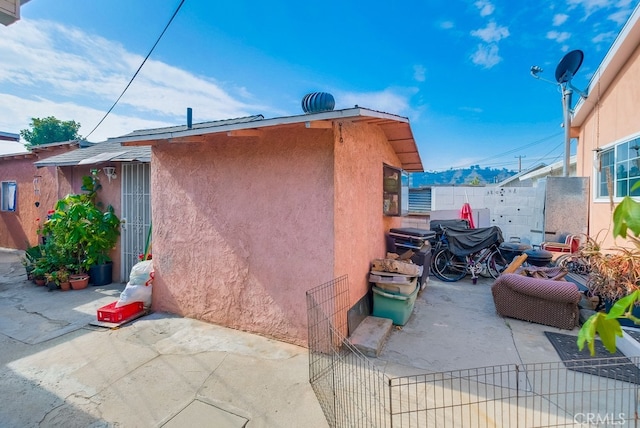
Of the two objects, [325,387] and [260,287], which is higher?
[260,287]

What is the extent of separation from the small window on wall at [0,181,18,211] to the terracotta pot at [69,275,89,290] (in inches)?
269

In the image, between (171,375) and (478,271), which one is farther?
(478,271)

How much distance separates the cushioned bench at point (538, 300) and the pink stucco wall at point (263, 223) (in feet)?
7.16

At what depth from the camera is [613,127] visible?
6.48 metres

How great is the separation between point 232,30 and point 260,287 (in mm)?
4957

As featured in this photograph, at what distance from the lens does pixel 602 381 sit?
3109 millimetres

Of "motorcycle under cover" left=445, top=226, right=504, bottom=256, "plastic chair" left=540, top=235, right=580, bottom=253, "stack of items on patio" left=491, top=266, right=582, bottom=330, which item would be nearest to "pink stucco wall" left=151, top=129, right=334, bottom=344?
"stack of items on patio" left=491, top=266, right=582, bottom=330

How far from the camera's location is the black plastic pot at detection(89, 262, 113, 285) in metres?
6.29

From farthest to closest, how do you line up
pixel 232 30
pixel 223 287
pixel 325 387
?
pixel 232 30, pixel 223 287, pixel 325 387

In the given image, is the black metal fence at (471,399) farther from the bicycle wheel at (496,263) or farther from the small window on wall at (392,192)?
the bicycle wheel at (496,263)

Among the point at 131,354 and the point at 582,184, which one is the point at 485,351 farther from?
the point at 582,184

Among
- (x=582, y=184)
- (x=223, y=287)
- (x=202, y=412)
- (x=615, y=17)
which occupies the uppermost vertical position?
(x=615, y=17)

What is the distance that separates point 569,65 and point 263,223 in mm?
10086

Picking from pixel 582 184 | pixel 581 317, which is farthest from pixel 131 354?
pixel 582 184
